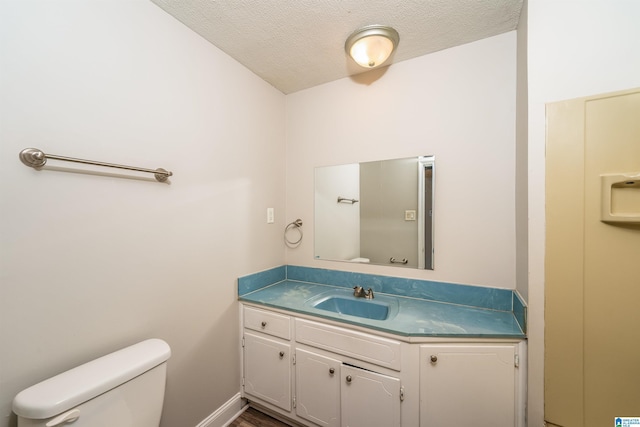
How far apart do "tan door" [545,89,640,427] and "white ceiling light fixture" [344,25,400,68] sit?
2.97 ft

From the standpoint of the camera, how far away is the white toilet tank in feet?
2.49

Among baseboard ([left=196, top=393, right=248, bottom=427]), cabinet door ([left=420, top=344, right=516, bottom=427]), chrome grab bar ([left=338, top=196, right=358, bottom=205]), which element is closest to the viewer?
cabinet door ([left=420, top=344, right=516, bottom=427])

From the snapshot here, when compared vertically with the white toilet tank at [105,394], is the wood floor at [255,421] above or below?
below

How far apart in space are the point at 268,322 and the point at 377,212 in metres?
1.08

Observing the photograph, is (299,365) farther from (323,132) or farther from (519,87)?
(519,87)

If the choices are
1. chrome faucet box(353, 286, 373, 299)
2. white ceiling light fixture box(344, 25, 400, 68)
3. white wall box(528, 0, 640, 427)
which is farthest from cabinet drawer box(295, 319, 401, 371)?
white ceiling light fixture box(344, 25, 400, 68)

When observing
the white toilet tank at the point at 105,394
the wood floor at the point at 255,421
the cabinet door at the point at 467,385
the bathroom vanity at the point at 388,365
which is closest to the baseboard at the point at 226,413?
the wood floor at the point at 255,421

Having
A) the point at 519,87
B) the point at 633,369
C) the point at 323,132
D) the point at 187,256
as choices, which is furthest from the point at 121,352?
the point at 519,87

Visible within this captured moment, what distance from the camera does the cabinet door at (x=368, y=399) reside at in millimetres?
1212

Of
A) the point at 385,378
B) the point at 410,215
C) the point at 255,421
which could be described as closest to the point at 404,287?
the point at 410,215

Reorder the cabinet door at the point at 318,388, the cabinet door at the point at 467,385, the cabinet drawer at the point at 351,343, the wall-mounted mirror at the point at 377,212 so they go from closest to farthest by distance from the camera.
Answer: the cabinet door at the point at 467,385
the cabinet drawer at the point at 351,343
the cabinet door at the point at 318,388
the wall-mounted mirror at the point at 377,212

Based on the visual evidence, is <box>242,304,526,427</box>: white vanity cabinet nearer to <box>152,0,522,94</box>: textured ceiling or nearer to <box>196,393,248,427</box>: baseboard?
<box>196,393,248,427</box>: baseboard

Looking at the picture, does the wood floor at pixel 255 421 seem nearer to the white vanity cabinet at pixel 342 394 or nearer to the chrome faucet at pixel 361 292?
the white vanity cabinet at pixel 342 394

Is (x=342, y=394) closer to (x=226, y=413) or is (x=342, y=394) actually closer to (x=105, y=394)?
(x=226, y=413)
